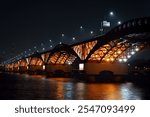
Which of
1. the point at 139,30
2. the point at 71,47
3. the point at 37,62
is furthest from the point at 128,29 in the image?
the point at 37,62

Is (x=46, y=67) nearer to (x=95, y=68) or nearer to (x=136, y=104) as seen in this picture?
(x=95, y=68)

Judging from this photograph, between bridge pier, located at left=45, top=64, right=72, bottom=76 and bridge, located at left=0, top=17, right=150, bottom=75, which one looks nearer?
bridge, located at left=0, top=17, right=150, bottom=75

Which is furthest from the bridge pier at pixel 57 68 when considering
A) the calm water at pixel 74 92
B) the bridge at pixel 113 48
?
the calm water at pixel 74 92

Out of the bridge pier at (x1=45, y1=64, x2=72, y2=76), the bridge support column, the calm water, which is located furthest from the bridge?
the bridge pier at (x1=45, y1=64, x2=72, y2=76)

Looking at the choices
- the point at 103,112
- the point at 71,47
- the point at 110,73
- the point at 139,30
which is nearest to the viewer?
the point at 103,112

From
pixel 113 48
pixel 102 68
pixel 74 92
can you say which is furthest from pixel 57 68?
pixel 74 92

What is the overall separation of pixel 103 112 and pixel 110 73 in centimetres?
7988

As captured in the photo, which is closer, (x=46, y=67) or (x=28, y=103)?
(x=28, y=103)

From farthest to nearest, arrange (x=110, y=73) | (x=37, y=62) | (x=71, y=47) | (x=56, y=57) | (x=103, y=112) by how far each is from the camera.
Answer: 1. (x=37, y=62)
2. (x=56, y=57)
3. (x=71, y=47)
4. (x=110, y=73)
5. (x=103, y=112)

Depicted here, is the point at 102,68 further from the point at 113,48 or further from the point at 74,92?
the point at 74,92

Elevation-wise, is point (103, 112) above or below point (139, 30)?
below

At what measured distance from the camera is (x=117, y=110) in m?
19.6

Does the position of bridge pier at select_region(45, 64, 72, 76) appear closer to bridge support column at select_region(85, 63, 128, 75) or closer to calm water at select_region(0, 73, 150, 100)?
bridge support column at select_region(85, 63, 128, 75)

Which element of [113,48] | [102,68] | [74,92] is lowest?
[74,92]
